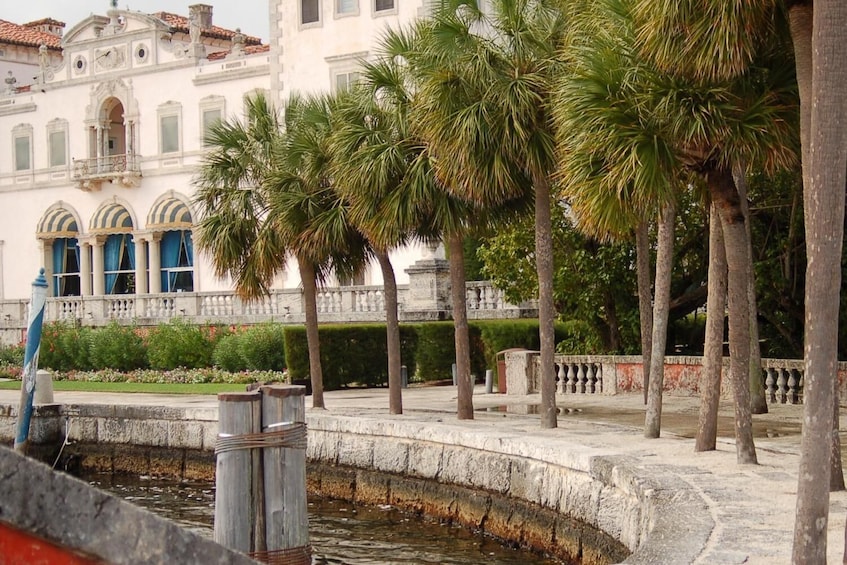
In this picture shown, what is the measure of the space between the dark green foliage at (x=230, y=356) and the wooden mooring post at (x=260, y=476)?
20.2 meters

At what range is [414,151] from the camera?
58.6 feet

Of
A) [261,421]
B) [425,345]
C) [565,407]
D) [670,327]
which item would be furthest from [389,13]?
[261,421]

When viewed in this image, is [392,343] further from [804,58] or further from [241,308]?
[241,308]

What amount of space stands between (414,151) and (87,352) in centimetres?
1769

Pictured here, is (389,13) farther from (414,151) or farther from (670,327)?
(414,151)

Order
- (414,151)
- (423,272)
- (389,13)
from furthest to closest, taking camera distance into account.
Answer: (389,13) → (423,272) → (414,151)

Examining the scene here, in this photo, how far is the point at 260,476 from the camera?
9883mm

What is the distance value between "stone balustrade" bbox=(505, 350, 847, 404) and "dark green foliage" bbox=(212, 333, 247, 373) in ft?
27.5

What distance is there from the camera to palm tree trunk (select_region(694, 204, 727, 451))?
13.4m

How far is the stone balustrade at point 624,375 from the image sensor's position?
776 inches

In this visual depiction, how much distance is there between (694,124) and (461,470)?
568 cm

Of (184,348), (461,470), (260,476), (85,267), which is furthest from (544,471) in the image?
(85,267)

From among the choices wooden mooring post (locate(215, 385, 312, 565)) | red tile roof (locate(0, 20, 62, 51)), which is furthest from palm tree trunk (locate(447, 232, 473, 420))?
red tile roof (locate(0, 20, 62, 51))

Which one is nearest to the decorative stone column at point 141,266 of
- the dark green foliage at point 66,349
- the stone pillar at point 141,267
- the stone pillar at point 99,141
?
the stone pillar at point 141,267
